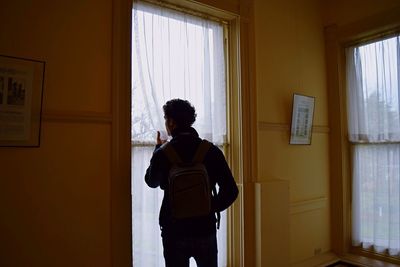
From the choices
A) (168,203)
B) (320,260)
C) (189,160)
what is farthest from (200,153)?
(320,260)

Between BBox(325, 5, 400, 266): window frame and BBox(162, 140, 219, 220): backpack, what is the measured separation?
221 centimetres

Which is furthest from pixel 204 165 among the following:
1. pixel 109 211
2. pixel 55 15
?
pixel 55 15

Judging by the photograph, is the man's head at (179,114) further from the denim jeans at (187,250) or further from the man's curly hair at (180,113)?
the denim jeans at (187,250)

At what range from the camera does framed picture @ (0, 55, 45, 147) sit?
155 cm

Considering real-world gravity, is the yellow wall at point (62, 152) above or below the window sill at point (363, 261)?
above

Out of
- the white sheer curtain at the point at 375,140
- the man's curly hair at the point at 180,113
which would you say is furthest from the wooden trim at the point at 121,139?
the white sheer curtain at the point at 375,140

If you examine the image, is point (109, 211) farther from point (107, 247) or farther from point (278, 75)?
point (278, 75)

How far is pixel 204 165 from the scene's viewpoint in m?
1.66

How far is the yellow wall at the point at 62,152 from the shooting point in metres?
1.59

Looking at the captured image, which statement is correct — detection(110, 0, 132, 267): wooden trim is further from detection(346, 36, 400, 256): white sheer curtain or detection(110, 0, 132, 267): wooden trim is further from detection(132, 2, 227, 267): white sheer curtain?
detection(346, 36, 400, 256): white sheer curtain

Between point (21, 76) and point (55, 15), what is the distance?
42cm

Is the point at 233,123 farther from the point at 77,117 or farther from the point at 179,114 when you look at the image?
the point at 77,117

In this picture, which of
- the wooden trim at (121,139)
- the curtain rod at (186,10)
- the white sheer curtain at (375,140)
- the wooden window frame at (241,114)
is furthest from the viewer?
the white sheer curtain at (375,140)

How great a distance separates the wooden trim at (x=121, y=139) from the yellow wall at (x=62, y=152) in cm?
4
